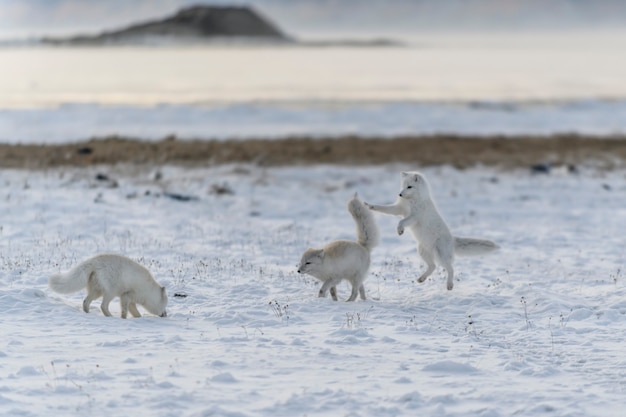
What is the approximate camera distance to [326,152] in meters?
32.8

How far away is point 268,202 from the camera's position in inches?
914

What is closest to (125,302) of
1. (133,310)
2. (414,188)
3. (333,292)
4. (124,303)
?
(124,303)

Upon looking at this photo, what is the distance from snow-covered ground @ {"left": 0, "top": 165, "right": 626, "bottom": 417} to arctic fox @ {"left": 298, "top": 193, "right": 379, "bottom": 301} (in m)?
0.30

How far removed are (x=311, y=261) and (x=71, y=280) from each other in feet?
10.4

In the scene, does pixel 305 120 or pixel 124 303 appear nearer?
pixel 124 303

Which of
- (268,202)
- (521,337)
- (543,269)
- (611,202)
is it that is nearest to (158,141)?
(268,202)

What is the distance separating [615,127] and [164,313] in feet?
133

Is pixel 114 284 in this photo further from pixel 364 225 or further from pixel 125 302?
pixel 364 225

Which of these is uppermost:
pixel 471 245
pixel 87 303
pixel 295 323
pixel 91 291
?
pixel 471 245

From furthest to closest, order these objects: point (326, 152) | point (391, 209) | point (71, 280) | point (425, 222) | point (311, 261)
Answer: point (326, 152) < point (391, 209) < point (425, 222) < point (311, 261) < point (71, 280)

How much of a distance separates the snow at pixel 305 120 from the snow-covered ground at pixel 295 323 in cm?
1808

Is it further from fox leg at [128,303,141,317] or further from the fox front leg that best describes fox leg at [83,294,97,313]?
the fox front leg

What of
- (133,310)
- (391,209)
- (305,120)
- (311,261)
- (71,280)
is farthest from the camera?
(305,120)

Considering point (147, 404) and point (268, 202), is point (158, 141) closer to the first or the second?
point (268, 202)
